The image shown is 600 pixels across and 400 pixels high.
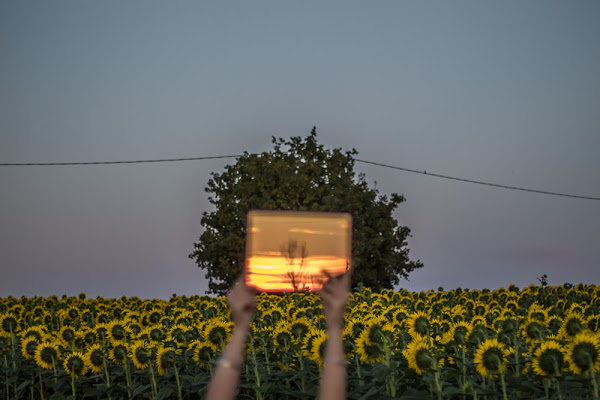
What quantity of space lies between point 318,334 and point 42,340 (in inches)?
207

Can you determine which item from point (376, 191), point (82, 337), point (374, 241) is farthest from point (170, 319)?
point (376, 191)

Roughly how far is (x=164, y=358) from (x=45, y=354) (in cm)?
264

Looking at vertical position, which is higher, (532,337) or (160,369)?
(532,337)

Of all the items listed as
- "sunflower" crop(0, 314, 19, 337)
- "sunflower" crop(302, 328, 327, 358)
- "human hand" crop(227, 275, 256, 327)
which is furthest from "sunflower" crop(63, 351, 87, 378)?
"human hand" crop(227, 275, 256, 327)

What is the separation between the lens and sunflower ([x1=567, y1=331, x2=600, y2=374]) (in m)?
6.07

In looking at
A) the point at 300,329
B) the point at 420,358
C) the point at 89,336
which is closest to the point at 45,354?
the point at 89,336

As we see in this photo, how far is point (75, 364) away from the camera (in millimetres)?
9984

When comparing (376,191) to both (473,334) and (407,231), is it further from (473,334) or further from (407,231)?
(473,334)

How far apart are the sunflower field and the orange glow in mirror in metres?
3.26

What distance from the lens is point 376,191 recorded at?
130 ft

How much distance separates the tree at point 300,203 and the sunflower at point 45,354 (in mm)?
24560

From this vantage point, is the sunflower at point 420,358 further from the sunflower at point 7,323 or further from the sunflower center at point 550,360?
the sunflower at point 7,323

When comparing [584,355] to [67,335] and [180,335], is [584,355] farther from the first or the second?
[67,335]

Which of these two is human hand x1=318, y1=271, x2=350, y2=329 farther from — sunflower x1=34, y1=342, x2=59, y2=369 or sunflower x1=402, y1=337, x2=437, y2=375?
sunflower x1=34, y1=342, x2=59, y2=369
